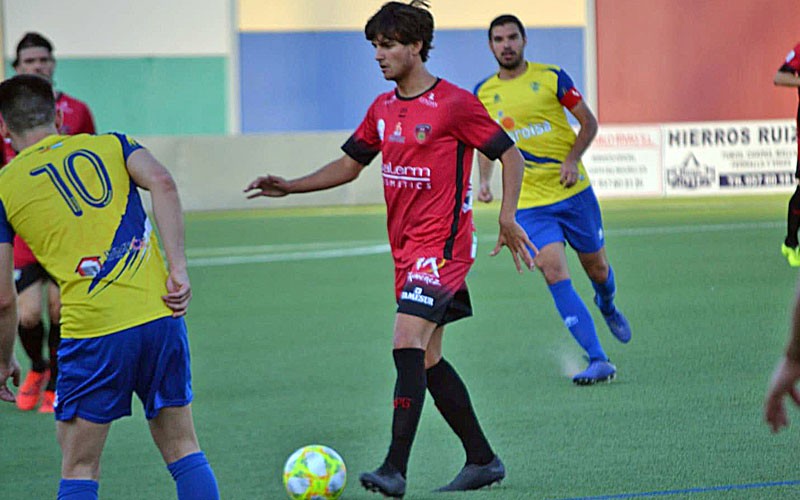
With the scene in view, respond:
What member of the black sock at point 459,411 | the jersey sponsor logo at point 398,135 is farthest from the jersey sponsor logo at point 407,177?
the black sock at point 459,411

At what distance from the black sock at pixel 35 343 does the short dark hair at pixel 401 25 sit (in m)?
3.38

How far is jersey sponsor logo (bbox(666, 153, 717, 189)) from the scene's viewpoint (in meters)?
23.7

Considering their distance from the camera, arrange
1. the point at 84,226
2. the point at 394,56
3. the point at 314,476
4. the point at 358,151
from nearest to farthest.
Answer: the point at 84,226 → the point at 314,476 → the point at 394,56 → the point at 358,151

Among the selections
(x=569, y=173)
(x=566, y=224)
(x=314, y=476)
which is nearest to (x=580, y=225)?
(x=566, y=224)

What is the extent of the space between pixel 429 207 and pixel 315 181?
686 mm

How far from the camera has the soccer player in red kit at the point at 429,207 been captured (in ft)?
18.3

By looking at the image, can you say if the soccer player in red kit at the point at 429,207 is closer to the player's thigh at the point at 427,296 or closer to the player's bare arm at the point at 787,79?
the player's thigh at the point at 427,296

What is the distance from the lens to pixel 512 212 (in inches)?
223

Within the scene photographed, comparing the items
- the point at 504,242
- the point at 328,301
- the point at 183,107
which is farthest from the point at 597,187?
the point at 504,242

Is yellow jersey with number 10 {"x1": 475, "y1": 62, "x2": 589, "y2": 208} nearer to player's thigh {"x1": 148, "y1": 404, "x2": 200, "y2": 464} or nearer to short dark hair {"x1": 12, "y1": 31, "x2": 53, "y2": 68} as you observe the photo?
short dark hair {"x1": 12, "y1": 31, "x2": 53, "y2": 68}

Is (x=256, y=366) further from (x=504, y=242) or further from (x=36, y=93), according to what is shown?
(x=36, y=93)

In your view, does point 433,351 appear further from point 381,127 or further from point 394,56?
point 394,56

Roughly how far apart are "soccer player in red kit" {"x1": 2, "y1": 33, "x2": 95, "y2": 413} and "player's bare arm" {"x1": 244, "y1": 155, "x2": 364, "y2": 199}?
224cm

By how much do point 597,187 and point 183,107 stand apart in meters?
9.29
